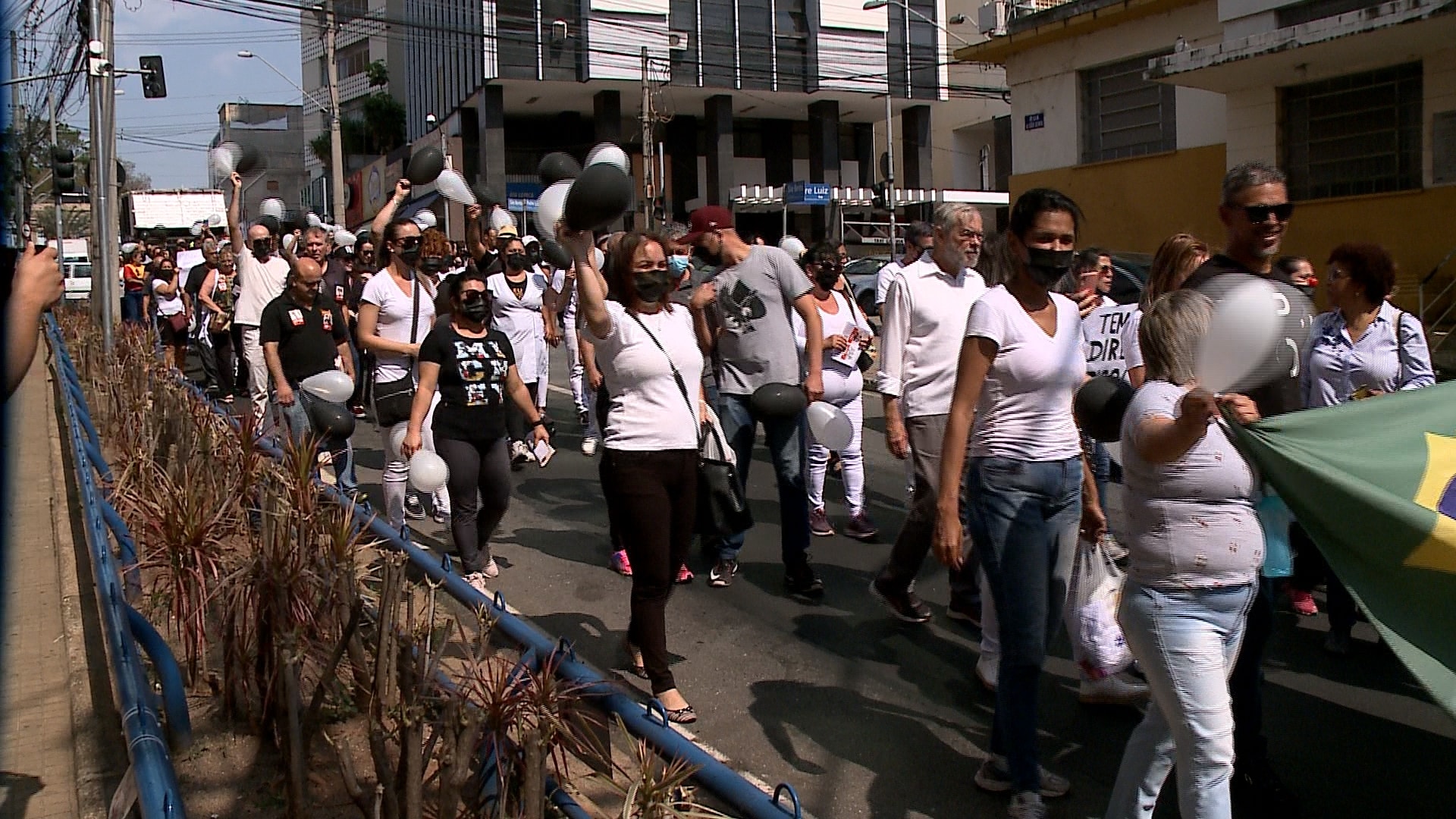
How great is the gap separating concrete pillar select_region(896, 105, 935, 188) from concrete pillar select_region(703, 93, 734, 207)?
7.50m

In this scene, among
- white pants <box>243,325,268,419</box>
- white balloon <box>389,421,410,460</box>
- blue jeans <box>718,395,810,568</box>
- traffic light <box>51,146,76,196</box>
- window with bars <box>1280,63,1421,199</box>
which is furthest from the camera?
traffic light <box>51,146,76,196</box>

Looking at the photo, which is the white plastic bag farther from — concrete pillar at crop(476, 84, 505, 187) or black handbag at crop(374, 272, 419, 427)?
concrete pillar at crop(476, 84, 505, 187)

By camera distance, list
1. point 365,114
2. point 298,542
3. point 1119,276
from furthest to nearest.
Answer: point 365,114 < point 1119,276 < point 298,542

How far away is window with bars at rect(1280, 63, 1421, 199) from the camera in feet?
59.4

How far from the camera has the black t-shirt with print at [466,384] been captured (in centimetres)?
635

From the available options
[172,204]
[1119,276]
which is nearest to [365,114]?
[172,204]

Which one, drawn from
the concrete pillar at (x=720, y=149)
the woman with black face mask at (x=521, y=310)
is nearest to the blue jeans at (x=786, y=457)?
the woman with black face mask at (x=521, y=310)

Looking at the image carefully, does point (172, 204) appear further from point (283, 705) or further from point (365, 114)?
point (283, 705)

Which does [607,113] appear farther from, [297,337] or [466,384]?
Result: [466,384]

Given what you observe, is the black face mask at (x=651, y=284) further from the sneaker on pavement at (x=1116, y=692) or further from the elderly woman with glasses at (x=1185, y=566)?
the sneaker on pavement at (x=1116, y=692)

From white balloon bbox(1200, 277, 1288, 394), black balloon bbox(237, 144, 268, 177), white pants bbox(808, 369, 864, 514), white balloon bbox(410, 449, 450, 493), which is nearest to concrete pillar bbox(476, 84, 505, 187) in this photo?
black balloon bbox(237, 144, 268, 177)

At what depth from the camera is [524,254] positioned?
10.9 m

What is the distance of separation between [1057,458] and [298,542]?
101 inches

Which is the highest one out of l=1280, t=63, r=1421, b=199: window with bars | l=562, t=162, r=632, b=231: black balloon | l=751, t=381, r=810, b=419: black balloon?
l=1280, t=63, r=1421, b=199: window with bars
